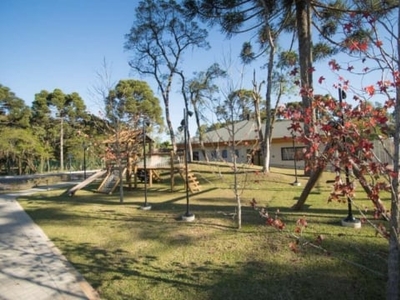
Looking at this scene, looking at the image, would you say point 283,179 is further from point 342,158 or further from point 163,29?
point 163,29

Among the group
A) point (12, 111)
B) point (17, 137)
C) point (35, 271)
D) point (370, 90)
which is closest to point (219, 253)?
point (35, 271)

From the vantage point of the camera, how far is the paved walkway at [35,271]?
3.78 meters

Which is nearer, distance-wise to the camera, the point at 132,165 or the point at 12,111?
the point at 132,165

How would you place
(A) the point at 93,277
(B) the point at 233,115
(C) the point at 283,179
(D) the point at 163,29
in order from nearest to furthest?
(A) the point at 93,277, (B) the point at 233,115, (C) the point at 283,179, (D) the point at 163,29

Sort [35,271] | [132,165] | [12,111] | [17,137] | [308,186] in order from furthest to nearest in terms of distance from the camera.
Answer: [12,111] < [17,137] < [132,165] < [308,186] < [35,271]

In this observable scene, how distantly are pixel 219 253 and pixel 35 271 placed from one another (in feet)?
8.76

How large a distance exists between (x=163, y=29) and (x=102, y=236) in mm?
18134

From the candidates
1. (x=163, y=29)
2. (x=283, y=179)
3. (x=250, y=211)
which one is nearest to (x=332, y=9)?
(x=283, y=179)

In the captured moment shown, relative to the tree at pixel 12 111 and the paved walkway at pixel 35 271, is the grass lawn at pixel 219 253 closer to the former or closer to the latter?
the paved walkway at pixel 35 271

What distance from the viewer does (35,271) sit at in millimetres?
4508

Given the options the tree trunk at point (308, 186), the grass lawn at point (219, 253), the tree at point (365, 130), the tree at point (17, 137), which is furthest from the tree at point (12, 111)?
the tree at point (365, 130)

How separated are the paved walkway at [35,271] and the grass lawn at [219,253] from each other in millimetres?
186

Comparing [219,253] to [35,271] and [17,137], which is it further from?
[17,137]

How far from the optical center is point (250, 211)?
7547mm
